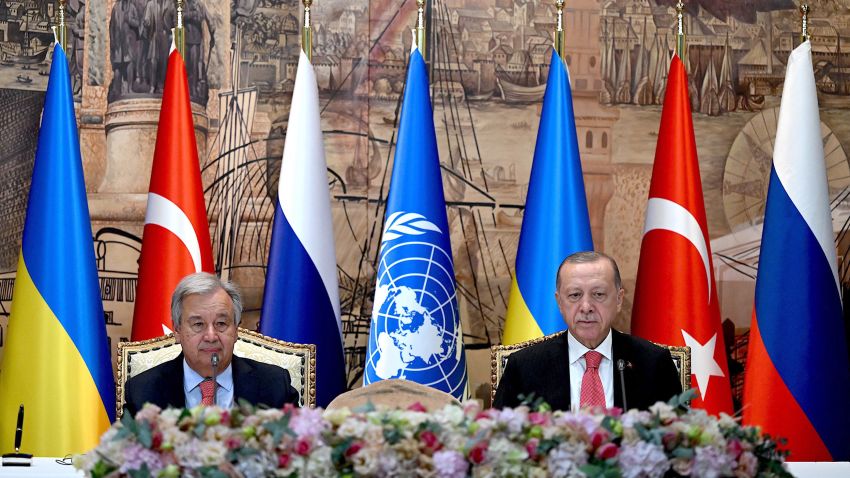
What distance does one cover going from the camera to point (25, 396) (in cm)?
473

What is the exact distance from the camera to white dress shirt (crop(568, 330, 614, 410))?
12.0 feet

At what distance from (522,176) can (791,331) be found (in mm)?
1511

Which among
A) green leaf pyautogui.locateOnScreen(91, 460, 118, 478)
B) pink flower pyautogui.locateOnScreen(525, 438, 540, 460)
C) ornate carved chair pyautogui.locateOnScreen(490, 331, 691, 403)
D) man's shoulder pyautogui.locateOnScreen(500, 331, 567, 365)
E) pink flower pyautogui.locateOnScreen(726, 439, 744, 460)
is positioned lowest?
ornate carved chair pyautogui.locateOnScreen(490, 331, 691, 403)

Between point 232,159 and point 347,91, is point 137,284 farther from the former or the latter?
point 347,91

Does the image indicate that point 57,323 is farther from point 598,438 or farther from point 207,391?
point 598,438

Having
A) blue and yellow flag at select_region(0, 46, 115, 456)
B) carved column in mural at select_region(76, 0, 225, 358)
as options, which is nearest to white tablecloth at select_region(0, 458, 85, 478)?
blue and yellow flag at select_region(0, 46, 115, 456)

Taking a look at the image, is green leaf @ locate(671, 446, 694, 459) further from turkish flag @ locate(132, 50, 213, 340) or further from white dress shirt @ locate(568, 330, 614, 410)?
turkish flag @ locate(132, 50, 213, 340)

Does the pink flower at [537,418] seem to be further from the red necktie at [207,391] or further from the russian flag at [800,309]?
the russian flag at [800,309]

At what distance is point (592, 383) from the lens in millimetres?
A: 3623

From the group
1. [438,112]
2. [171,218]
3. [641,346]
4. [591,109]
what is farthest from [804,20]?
[171,218]

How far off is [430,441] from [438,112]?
3676mm

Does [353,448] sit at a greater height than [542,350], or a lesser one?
greater

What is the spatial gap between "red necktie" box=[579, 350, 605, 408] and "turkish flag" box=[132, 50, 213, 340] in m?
2.01

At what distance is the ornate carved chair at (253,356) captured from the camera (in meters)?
3.94
